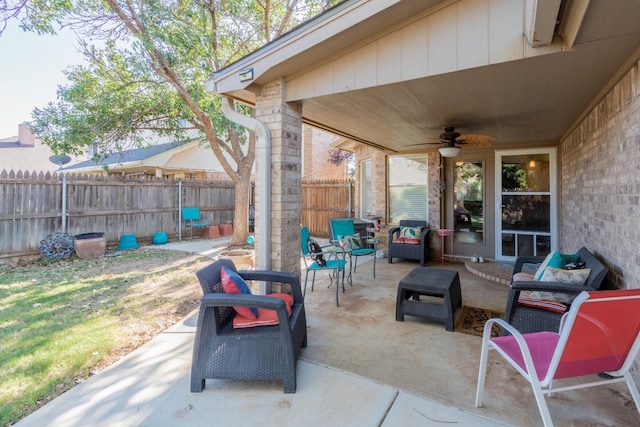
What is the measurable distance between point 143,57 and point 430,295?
6.77 meters

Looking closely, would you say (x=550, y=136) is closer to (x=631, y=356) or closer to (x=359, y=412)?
(x=631, y=356)

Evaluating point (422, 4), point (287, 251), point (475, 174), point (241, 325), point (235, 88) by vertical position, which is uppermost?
Answer: point (422, 4)

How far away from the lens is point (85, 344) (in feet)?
9.59

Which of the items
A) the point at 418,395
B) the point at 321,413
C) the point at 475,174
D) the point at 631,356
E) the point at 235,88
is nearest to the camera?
the point at 631,356

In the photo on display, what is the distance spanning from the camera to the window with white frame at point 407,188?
7.16 meters

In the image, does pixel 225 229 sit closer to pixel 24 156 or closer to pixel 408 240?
pixel 408 240

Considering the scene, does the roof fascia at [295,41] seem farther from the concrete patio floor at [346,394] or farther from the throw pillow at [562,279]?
the throw pillow at [562,279]

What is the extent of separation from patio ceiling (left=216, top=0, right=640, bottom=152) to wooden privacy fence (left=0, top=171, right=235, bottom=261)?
5755mm

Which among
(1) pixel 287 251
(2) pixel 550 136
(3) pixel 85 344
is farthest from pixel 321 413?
(2) pixel 550 136

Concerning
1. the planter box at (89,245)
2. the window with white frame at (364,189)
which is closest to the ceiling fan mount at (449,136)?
the window with white frame at (364,189)

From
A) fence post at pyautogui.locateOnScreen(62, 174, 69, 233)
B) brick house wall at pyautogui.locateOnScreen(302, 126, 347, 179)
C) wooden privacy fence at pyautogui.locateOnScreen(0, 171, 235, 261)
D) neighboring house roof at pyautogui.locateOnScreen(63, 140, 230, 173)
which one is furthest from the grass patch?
brick house wall at pyautogui.locateOnScreen(302, 126, 347, 179)

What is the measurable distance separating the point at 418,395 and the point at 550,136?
5.37 m

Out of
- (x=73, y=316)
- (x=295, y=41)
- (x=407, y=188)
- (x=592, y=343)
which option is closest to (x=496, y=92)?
(x=295, y=41)

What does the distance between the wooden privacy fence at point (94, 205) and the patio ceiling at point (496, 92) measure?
5755 millimetres
